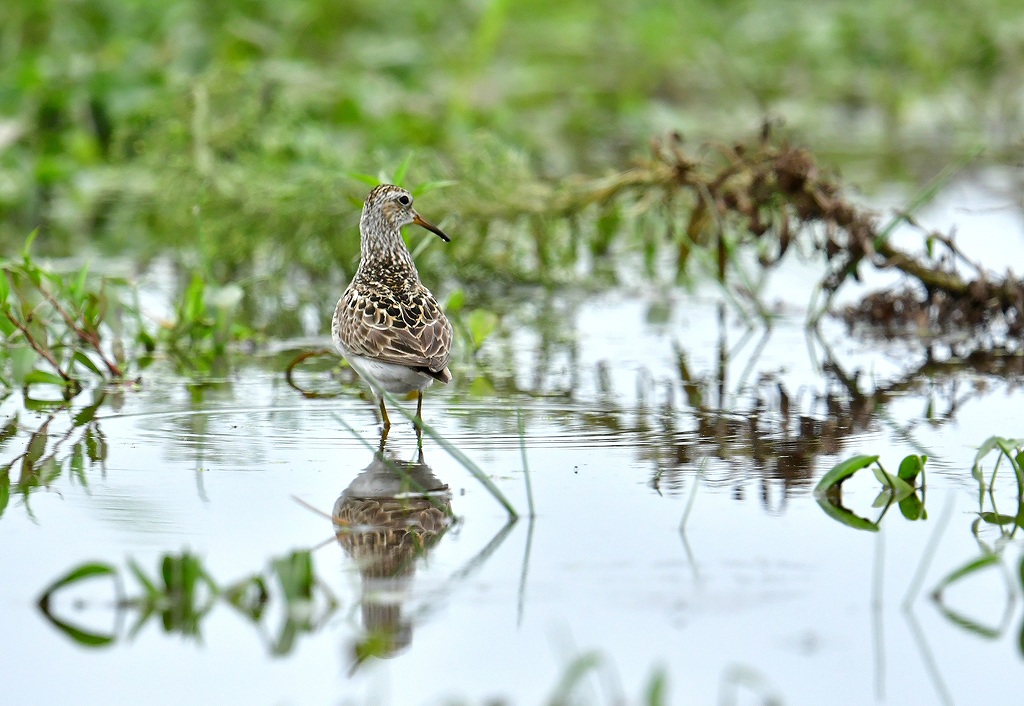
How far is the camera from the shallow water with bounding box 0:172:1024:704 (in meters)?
3.22

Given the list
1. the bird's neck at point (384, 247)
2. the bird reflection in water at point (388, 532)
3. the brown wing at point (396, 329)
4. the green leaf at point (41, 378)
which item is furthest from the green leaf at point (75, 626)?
the bird's neck at point (384, 247)

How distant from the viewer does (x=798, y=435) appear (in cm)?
543

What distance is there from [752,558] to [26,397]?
329cm

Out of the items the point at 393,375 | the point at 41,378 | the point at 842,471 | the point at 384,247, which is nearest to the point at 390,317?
the point at 393,375

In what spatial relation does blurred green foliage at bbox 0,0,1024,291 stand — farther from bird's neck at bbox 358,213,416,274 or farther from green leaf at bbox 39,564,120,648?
green leaf at bbox 39,564,120,648

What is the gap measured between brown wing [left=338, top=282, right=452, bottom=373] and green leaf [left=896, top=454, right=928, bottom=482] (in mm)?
1669

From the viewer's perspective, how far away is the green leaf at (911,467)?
14.7 feet

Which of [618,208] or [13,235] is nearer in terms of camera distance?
[618,208]

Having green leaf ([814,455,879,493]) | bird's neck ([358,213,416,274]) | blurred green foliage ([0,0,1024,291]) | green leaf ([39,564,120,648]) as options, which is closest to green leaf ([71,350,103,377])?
blurred green foliage ([0,0,1024,291])

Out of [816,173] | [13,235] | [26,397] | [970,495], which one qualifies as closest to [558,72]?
[13,235]

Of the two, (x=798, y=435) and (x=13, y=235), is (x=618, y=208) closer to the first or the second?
(x=798, y=435)

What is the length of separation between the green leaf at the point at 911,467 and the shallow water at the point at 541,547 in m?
0.10

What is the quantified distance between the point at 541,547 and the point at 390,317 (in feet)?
5.59

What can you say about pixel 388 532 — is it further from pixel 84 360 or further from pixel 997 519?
pixel 84 360
